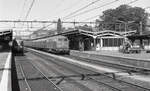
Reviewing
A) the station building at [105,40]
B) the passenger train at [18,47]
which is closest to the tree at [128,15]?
the station building at [105,40]

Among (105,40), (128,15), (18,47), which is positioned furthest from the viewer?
(128,15)

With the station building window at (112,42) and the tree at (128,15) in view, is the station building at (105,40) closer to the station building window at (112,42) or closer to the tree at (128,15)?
the station building window at (112,42)

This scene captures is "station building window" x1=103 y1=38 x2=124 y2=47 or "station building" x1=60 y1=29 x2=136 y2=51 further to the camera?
"station building window" x1=103 y1=38 x2=124 y2=47

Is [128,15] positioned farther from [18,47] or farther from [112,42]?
[18,47]

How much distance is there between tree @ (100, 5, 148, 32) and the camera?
90.4 meters

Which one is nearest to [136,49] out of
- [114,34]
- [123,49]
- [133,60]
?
[123,49]

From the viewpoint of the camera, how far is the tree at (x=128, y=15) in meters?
90.4

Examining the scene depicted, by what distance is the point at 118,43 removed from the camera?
2004 inches

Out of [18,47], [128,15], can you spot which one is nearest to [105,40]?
[18,47]

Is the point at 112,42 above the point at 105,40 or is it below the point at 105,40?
below

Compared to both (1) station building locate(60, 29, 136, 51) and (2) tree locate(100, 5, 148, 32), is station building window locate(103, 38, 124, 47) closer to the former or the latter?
(1) station building locate(60, 29, 136, 51)

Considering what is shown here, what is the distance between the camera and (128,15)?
298 ft

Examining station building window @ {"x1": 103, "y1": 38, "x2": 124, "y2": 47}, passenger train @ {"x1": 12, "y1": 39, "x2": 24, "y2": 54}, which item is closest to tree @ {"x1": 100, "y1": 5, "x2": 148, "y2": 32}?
station building window @ {"x1": 103, "y1": 38, "x2": 124, "y2": 47}

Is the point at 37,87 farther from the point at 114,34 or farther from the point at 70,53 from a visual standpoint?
the point at 114,34
